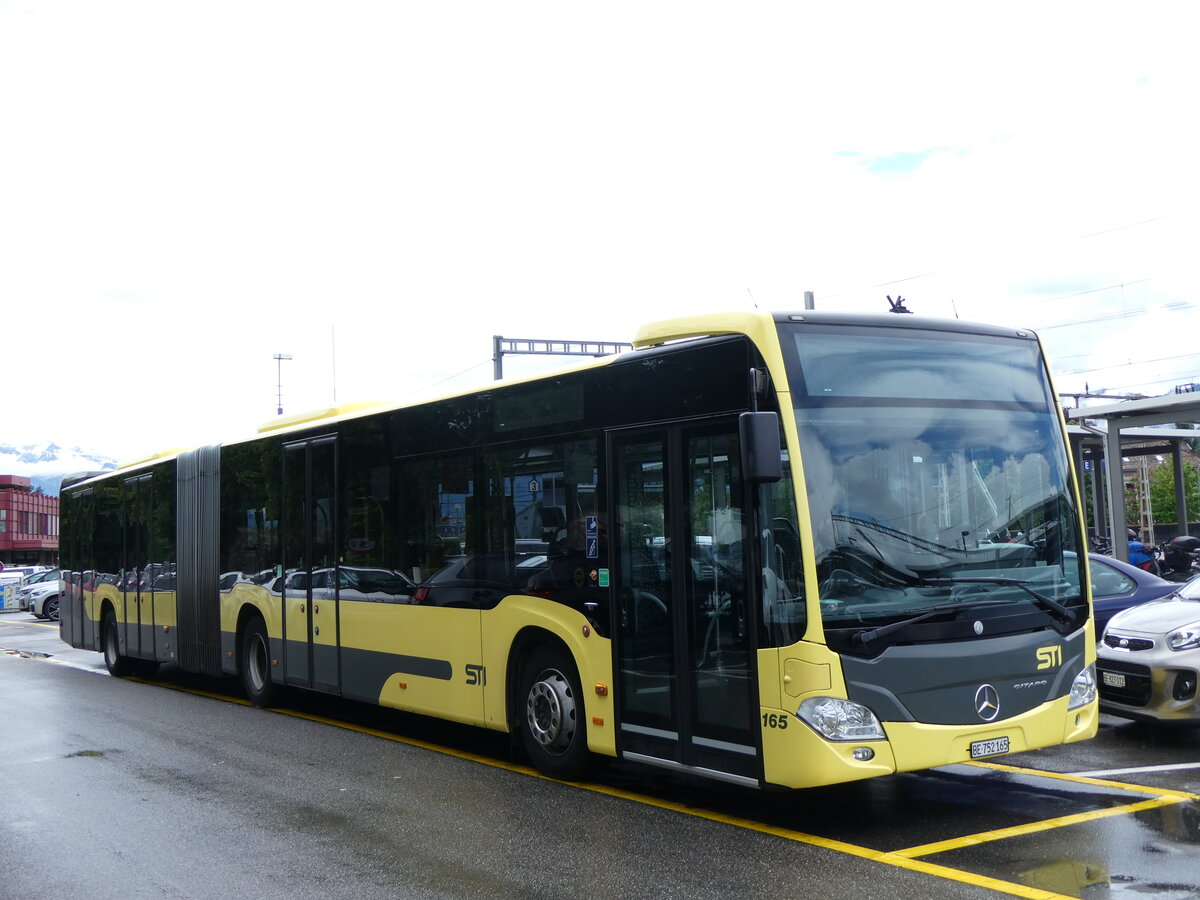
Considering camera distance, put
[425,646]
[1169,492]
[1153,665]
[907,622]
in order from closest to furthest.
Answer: [907,622] < [1153,665] < [425,646] < [1169,492]

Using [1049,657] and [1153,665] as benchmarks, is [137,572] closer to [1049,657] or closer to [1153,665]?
[1153,665]

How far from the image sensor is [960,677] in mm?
6738

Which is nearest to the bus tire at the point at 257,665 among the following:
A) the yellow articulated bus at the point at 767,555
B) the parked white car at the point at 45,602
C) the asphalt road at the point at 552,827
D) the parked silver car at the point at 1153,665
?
the asphalt road at the point at 552,827

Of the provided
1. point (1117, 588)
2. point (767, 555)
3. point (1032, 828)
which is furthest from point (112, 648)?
point (1032, 828)

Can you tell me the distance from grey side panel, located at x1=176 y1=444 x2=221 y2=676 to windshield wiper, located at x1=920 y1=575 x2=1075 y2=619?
10.3 meters

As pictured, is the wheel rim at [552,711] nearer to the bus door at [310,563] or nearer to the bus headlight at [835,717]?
the bus headlight at [835,717]

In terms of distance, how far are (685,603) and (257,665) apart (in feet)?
26.1

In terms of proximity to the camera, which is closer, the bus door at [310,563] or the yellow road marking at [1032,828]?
the yellow road marking at [1032,828]

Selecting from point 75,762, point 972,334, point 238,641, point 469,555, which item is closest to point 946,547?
point 972,334

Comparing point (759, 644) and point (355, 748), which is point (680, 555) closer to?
point (759, 644)

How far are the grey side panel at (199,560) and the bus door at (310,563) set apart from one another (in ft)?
7.50

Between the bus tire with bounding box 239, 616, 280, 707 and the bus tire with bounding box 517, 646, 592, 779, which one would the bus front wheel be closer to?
the bus tire with bounding box 239, 616, 280, 707

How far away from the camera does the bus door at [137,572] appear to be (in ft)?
55.3

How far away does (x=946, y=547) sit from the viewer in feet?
22.4
